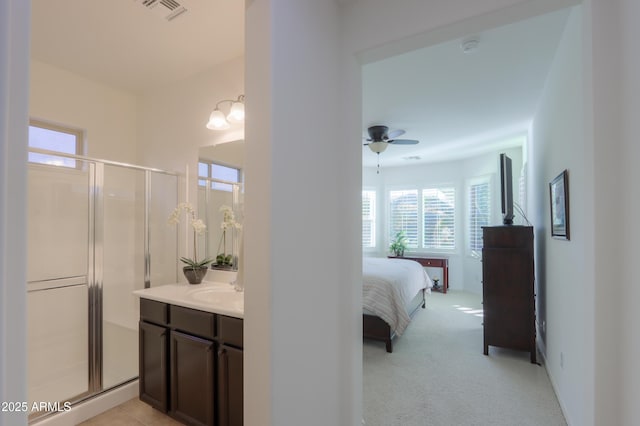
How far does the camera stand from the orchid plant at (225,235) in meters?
2.62

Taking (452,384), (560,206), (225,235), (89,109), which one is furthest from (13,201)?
(452,384)

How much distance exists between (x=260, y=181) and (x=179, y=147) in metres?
2.01

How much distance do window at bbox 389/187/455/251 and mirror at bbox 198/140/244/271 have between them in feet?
16.8

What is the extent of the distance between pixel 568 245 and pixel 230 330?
2295 millimetres

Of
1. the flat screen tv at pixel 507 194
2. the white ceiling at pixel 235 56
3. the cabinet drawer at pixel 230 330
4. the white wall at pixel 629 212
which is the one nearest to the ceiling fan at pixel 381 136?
the white ceiling at pixel 235 56

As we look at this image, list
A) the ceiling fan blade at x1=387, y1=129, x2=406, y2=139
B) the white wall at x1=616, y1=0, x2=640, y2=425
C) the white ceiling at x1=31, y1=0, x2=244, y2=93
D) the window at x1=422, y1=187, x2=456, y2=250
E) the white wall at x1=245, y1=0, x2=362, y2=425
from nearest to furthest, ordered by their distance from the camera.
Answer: the white wall at x1=616, y1=0, x2=640, y2=425, the white wall at x1=245, y1=0, x2=362, y2=425, the white ceiling at x1=31, y1=0, x2=244, y2=93, the ceiling fan blade at x1=387, y1=129, x2=406, y2=139, the window at x1=422, y1=187, x2=456, y2=250

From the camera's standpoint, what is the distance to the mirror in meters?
2.62

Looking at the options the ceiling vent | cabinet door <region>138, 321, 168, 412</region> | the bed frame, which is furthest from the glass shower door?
the bed frame

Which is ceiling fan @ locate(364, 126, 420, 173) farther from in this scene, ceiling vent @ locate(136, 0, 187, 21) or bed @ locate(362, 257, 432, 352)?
ceiling vent @ locate(136, 0, 187, 21)

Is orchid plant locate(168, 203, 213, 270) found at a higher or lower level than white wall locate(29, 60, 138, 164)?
lower

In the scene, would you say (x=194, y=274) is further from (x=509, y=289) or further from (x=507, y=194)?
(x=507, y=194)

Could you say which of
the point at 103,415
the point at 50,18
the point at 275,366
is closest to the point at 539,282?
the point at 275,366

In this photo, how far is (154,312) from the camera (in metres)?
2.20

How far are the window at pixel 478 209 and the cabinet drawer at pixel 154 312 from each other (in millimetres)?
5506
